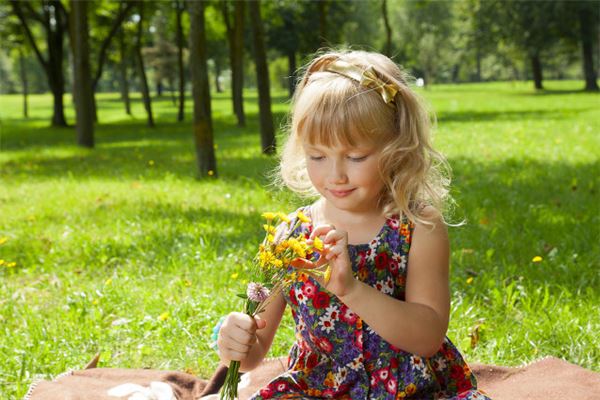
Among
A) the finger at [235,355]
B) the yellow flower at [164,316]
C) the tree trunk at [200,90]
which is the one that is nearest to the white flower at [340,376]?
the finger at [235,355]

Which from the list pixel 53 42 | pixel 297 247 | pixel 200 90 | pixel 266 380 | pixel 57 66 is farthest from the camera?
pixel 53 42

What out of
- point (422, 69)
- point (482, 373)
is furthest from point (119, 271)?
point (422, 69)

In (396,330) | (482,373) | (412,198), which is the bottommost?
(482,373)

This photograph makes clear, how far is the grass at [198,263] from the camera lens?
3508 millimetres

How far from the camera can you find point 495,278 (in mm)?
4211

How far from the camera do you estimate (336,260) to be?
200 cm

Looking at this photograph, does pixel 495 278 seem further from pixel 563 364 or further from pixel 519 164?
pixel 519 164

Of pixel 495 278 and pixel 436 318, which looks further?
pixel 495 278

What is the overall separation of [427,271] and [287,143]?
664 mm

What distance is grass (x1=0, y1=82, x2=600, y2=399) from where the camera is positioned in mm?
3508

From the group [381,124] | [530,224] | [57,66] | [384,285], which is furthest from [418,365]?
[57,66]

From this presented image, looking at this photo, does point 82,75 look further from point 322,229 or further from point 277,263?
point 277,263

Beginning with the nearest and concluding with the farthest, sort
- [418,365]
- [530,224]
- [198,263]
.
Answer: [418,365], [198,263], [530,224]

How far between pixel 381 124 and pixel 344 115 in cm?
13
